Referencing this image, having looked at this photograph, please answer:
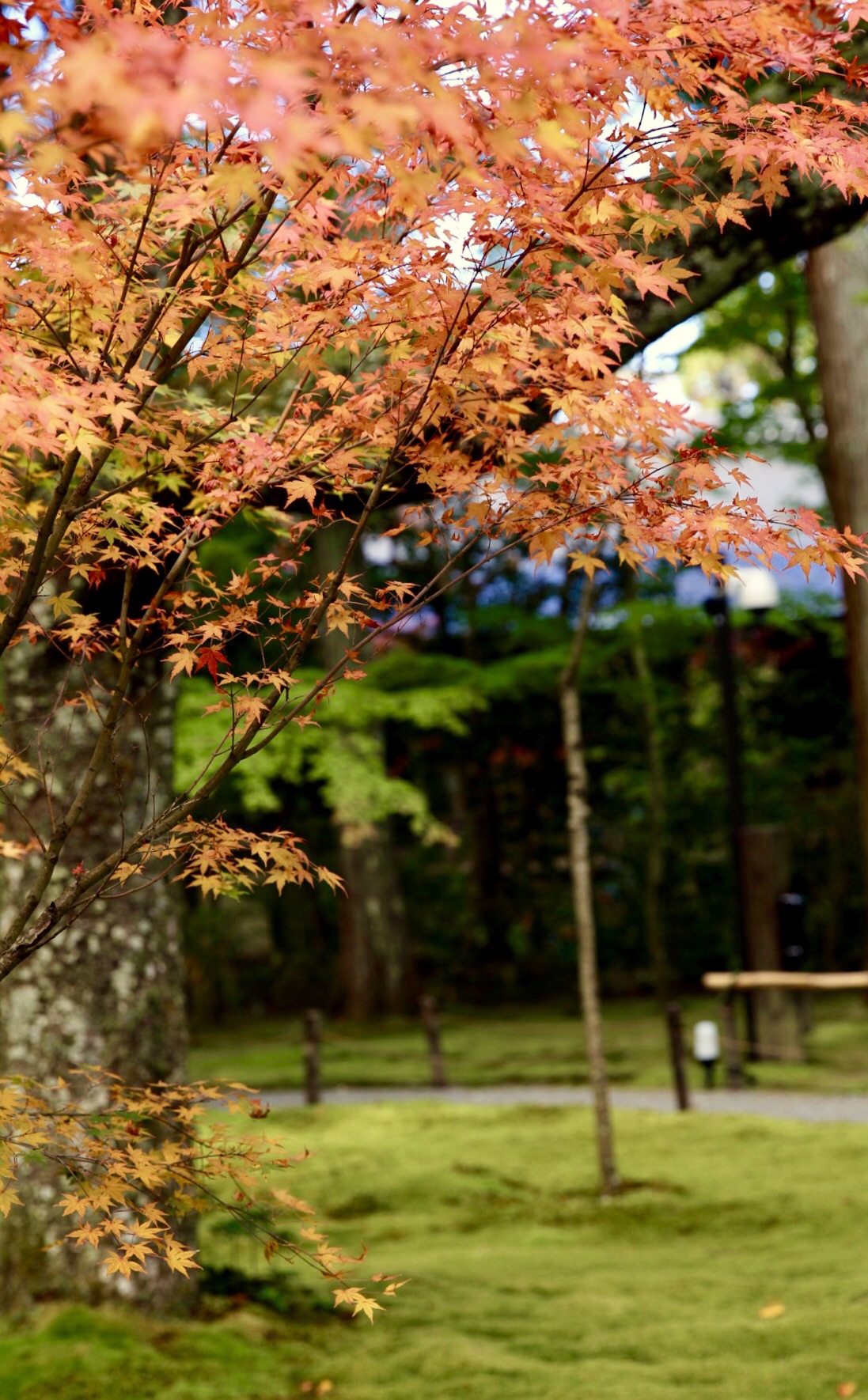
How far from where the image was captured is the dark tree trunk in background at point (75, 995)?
4621 millimetres

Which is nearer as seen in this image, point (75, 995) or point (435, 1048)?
point (75, 995)

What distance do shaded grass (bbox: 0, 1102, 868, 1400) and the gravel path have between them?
0.74 metres

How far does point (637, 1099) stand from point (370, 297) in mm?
8896

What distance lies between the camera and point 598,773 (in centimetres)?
1727

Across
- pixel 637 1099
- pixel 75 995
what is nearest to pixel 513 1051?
pixel 637 1099

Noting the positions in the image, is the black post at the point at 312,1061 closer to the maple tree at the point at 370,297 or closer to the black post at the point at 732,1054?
the black post at the point at 732,1054

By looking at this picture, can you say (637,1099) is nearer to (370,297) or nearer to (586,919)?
(586,919)

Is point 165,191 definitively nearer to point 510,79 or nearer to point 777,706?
point 510,79

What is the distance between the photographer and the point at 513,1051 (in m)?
13.2

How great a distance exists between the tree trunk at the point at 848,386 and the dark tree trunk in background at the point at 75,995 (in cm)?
743

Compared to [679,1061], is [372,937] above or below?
above

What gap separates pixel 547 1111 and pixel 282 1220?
2.84 m

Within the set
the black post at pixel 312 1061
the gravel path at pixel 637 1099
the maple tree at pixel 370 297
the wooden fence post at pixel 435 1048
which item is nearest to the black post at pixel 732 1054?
the gravel path at pixel 637 1099


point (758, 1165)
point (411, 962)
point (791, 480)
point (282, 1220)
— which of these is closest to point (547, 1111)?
point (758, 1165)
